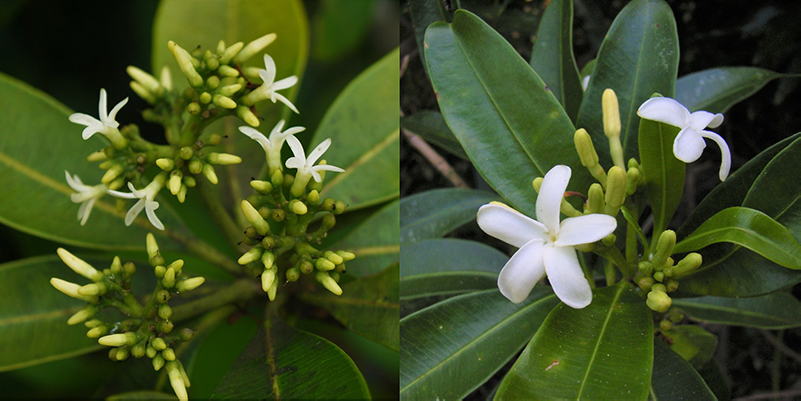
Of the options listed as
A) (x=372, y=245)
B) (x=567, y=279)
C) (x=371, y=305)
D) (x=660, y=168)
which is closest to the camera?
(x=567, y=279)

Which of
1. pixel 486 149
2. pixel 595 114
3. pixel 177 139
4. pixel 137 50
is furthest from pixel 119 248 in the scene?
pixel 595 114

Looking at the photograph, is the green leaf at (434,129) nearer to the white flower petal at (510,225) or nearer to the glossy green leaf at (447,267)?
the glossy green leaf at (447,267)

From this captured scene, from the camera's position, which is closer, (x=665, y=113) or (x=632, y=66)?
(x=665, y=113)

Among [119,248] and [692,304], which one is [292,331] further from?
[692,304]

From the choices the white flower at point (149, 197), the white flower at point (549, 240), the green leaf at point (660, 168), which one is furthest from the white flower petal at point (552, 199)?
the white flower at point (149, 197)

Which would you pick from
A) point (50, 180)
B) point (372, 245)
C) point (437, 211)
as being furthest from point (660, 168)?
point (50, 180)

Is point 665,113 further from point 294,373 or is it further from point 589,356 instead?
point 294,373

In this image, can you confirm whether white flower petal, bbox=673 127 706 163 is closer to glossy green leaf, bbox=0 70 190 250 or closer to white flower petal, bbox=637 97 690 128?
white flower petal, bbox=637 97 690 128
